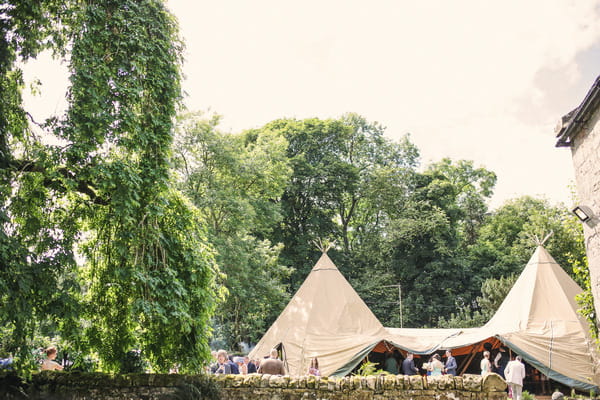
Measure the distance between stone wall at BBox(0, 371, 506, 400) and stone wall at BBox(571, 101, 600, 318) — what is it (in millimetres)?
2405

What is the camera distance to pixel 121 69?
24.6 feet

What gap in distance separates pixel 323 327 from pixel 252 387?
7.06 meters

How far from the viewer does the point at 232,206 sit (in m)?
17.4

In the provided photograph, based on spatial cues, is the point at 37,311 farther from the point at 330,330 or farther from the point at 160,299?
the point at 330,330

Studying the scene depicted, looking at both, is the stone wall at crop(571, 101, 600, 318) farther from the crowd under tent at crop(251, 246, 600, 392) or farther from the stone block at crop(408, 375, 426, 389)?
the crowd under tent at crop(251, 246, 600, 392)

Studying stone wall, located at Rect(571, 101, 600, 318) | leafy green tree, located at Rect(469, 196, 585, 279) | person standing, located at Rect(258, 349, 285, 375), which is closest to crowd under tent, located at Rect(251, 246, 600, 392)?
person standing, located at Rect(258, 349, 285, 375)

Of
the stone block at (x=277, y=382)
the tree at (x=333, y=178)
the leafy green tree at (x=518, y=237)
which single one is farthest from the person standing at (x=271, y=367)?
the leafy green tree at (x=518, y=237)

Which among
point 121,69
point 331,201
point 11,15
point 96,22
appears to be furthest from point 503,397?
point 331,201

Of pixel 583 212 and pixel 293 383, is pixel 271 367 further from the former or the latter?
pixel 583 212

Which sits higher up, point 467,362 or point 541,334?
point 541,334

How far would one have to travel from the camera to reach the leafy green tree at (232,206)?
17.1 metres

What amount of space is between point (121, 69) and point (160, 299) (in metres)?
3.69

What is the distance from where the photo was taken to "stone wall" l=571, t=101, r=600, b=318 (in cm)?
662

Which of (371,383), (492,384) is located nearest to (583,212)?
(492,384)
